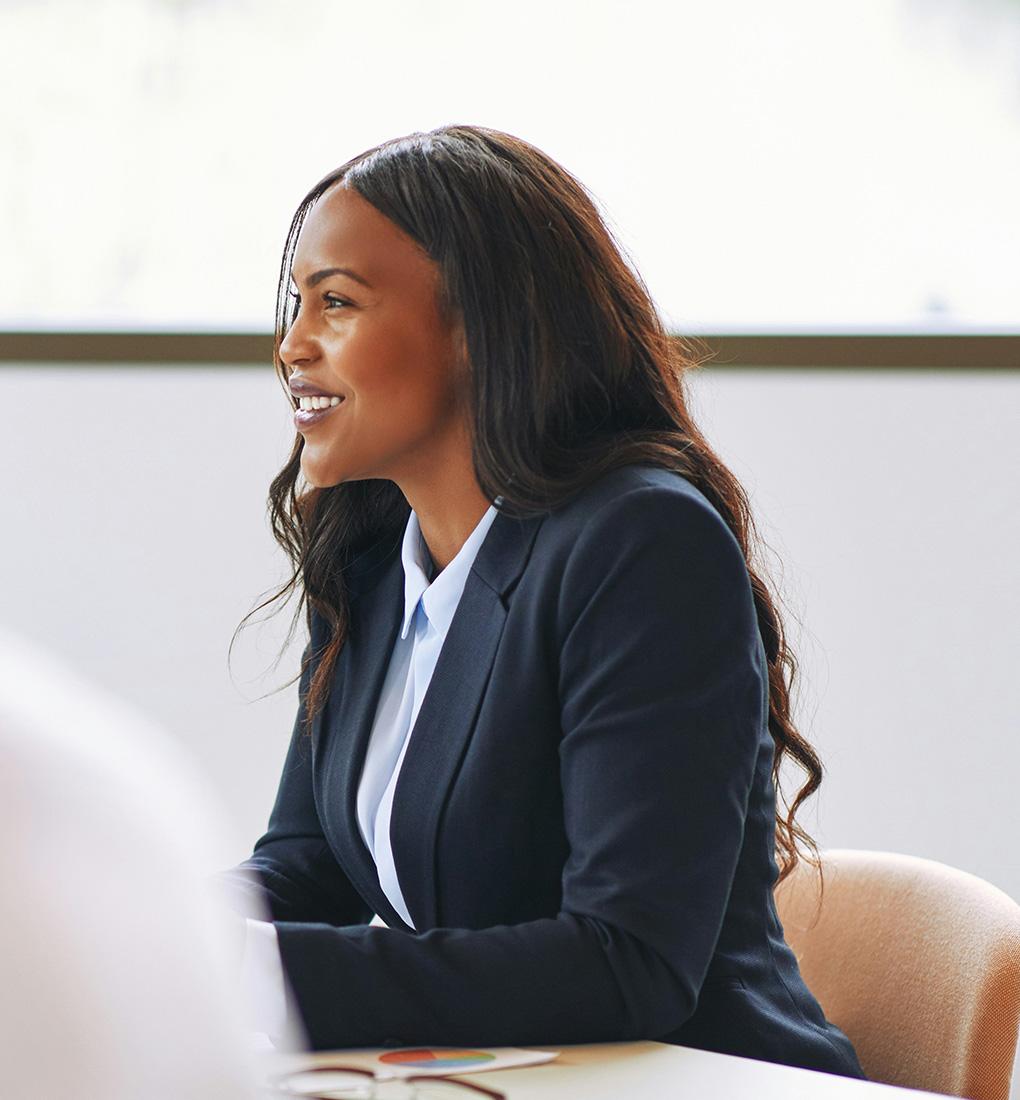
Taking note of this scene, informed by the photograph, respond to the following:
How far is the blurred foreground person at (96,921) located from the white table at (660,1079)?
567 mm

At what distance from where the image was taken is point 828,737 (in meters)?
2.57

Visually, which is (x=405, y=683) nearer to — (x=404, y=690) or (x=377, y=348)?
(x=404, y=690)

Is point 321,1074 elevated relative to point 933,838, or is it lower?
elevated

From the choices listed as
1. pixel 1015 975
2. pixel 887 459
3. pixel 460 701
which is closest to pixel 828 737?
pixel 887 459

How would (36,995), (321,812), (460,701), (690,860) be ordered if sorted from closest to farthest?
(36,995) < (690,860) < (460,701) < (321,812)

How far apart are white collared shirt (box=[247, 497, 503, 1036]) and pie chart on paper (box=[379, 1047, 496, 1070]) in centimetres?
34

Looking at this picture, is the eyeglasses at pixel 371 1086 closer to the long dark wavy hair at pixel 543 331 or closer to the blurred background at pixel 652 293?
the long dark wavy hair at pixel 543 331

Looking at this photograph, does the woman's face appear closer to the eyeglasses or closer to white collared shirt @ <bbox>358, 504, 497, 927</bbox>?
white collared shirt @ <bbox>358, 504, 497, 927</bbox>

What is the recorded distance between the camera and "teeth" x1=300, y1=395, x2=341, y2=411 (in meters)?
1.45

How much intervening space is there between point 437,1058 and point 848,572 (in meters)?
1.74

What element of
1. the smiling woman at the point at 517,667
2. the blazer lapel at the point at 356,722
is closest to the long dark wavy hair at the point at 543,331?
the smiling woman at the point at 517,667

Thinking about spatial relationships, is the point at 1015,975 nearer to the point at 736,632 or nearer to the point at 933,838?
the point at 736,632

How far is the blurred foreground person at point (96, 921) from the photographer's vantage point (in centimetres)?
32

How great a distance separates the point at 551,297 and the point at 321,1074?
2.33 feet
